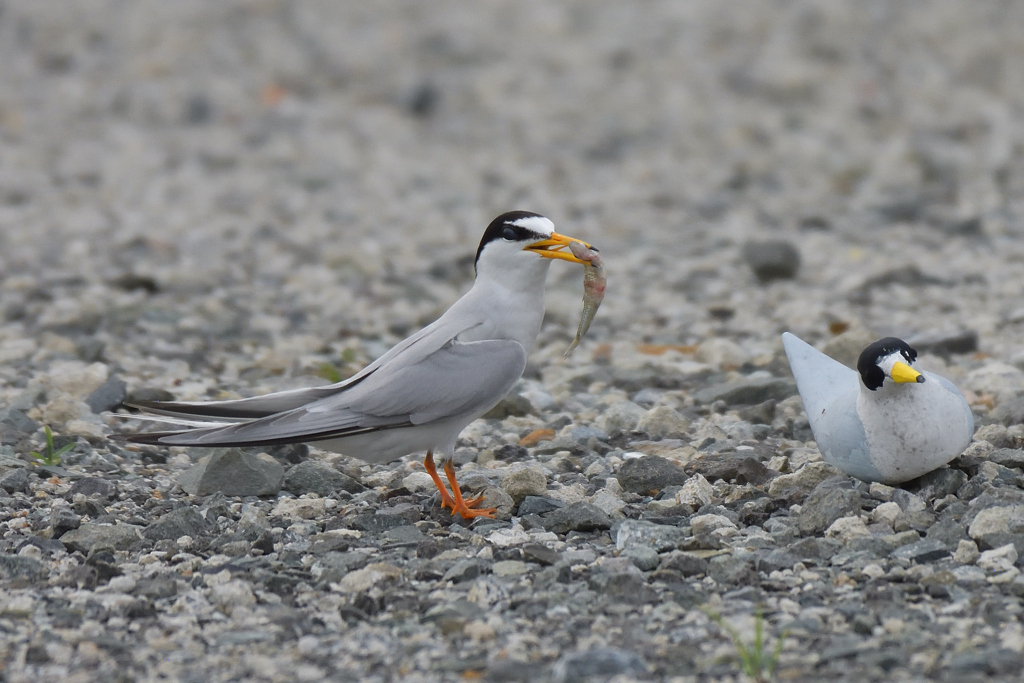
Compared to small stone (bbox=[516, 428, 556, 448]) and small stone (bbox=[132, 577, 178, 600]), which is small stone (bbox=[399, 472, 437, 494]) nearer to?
small stone (bbox=[516, 428, 556, 448])

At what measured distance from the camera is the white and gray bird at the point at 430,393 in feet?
15.5

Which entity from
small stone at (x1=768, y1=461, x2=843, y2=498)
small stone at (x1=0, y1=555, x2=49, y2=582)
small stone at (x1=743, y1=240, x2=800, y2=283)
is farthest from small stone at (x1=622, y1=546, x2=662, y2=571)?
small stone at (x1=743, y1=240, x2=800, y2=283)

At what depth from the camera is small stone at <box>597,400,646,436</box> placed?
5809mm

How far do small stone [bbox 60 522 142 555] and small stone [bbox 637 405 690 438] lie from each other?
7.67ft

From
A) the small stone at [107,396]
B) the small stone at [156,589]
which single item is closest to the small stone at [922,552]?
the small stone at [156,589]

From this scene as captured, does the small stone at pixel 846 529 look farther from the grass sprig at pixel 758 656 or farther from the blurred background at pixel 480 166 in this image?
the blurred background at pixel 480 166

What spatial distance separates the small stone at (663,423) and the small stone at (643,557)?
149 cm

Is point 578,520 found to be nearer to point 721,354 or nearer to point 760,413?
point 760,413

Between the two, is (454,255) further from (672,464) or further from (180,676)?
(180,676)

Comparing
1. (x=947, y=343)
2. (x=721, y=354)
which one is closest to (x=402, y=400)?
(x=721, y=354)

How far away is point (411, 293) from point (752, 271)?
2392mm

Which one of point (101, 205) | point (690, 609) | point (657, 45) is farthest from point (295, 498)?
point (657, 45)

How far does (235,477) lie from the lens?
500cm

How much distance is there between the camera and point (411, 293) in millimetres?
8547
